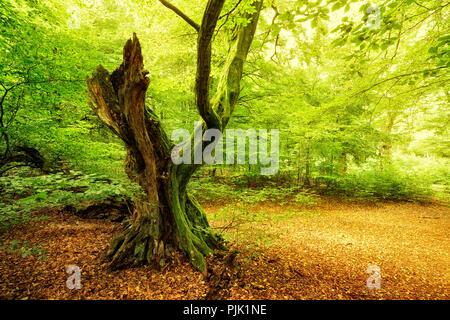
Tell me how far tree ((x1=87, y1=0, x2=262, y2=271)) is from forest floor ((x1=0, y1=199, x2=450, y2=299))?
1.30 ft

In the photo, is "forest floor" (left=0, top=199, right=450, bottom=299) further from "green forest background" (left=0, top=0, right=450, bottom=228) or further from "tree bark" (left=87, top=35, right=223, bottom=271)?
"green forest background" (left=0, top=0, right=450, bottom=228)

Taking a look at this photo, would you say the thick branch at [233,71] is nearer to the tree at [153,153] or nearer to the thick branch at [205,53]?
the tree at [153,153]

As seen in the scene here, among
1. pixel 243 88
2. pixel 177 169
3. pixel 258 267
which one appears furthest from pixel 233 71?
pixel 258 267

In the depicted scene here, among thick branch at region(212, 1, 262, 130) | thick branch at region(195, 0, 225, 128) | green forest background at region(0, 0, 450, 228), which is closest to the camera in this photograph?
thick branch at region(195, 0, 225, 128)

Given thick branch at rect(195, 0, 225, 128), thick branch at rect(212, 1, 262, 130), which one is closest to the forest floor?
thick branch at rect(212, 1, 262, 130)

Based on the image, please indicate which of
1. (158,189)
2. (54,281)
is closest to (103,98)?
Answer: (158,189)

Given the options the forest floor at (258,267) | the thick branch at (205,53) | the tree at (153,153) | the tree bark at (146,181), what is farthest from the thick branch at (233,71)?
the forest floor at (258,267)

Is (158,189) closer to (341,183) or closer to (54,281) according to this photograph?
(54,281)

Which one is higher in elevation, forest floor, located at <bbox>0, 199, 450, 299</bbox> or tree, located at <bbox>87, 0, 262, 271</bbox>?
tree, located at <bbox>87, 0, 262, 271</bbox>

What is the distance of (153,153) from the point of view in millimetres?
3189

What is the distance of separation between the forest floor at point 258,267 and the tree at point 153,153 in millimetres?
395

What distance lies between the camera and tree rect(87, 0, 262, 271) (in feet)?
8.64

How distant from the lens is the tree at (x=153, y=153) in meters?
2.63

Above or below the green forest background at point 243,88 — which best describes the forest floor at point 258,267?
below
